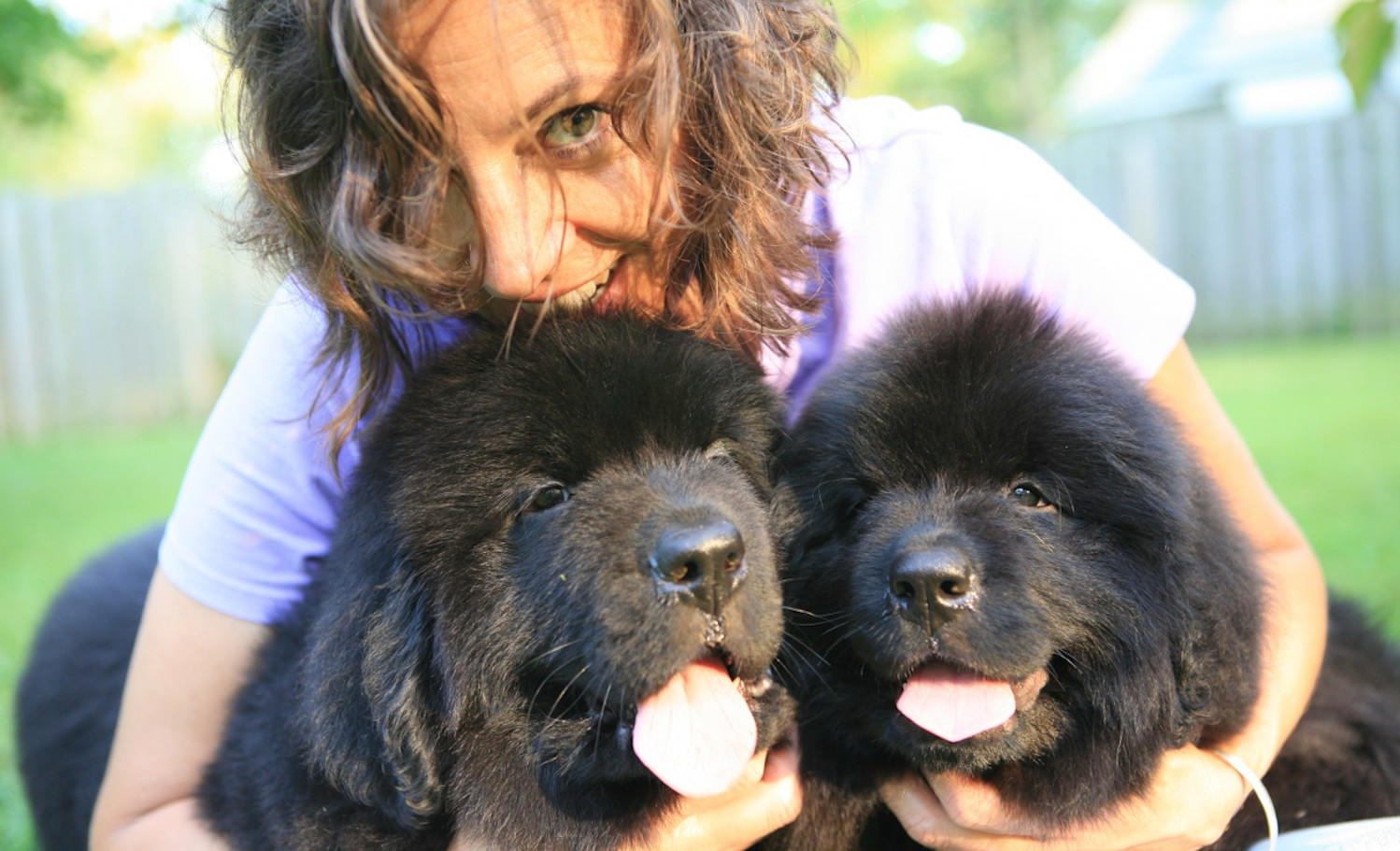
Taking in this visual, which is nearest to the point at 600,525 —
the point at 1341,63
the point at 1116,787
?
the point at 1116,787

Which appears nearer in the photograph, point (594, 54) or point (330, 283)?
point (594, 54)

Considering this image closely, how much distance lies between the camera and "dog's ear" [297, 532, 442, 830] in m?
1.94

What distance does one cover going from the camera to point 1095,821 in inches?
82.2

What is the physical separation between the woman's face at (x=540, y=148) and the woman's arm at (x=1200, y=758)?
1079 mm

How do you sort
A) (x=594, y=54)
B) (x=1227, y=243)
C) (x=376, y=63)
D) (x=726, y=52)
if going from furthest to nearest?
(x=1227, y=243) < (x=726, y=52) < (x=594, y=54) < (x=376, y=63)

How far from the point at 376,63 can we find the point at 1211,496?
1634mm

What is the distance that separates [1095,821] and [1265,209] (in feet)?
36.2

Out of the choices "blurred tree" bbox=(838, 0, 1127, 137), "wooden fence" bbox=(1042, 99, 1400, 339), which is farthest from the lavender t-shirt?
"blurred tree" bbox=(838, 0, 1127, 137)

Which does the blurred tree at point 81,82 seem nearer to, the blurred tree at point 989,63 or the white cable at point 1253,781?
the white cable at point 1253,781

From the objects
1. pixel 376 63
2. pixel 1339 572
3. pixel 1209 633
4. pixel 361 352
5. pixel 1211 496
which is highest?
pixel 376 63

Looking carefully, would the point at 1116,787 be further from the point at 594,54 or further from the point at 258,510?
the point at 258,510

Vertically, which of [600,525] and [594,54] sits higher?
[594,54]

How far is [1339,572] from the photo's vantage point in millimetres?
4598

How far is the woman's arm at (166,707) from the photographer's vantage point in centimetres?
250
